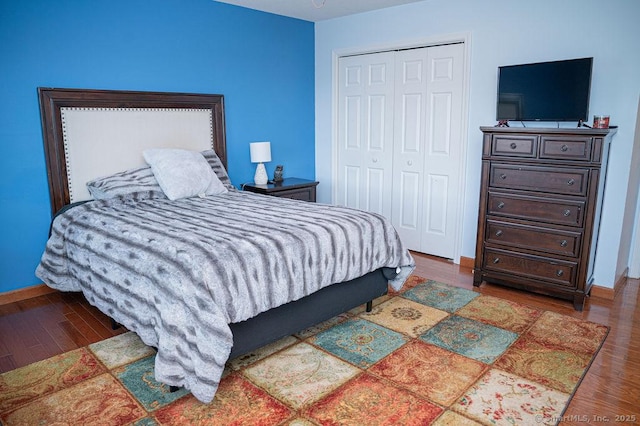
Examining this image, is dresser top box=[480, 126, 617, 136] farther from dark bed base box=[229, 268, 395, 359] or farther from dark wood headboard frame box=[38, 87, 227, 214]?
dark wood headboard frame box=[38, 87, 227, 214]

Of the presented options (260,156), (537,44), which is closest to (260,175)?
(260,156)

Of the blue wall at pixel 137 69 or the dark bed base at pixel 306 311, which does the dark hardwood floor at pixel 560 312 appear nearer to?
the blue wall at pixel 137 69

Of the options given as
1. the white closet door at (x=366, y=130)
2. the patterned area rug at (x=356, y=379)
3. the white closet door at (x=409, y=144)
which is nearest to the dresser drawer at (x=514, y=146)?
the white closet door at (x=409, y=144)

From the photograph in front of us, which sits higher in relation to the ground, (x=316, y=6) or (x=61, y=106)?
(x=316, y=6)

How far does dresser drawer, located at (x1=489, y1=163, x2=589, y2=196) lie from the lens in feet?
10.2

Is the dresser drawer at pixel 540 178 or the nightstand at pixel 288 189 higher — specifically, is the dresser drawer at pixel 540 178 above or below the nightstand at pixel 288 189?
above

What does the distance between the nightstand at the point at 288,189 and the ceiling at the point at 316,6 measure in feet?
5.51

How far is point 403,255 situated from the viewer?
10.0ft

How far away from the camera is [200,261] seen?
6.76ft

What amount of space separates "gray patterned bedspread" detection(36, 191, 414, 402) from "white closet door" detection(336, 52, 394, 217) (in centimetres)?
168

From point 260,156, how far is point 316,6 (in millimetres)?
1505

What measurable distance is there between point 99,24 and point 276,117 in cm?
187

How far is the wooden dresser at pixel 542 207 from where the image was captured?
3072mm

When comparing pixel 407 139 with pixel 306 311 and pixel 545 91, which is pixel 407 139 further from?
pixel 306 311
